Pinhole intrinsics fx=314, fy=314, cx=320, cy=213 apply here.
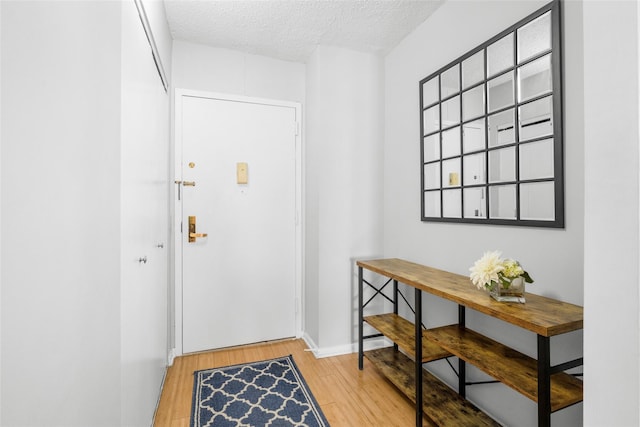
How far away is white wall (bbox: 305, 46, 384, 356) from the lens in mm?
2527

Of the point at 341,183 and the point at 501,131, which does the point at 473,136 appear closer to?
the point at 501,131

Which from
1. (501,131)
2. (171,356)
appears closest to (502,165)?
(501,131)

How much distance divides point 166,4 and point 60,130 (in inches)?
70.7

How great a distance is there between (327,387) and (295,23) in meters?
2.52

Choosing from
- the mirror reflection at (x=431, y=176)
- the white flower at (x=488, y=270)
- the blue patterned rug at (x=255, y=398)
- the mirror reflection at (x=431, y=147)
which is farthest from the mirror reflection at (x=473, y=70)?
the blue patterned rug at (x=255, y=398)

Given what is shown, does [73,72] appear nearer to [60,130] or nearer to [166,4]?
[60,130]

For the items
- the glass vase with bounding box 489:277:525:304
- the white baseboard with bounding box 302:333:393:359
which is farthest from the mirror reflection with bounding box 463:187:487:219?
the white baseboard with bounding box 302:333:393:359

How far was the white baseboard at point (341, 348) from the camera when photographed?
2509 millimetres

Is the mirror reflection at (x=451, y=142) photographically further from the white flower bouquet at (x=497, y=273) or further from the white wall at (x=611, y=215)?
the white wall at (x=611, y=215)

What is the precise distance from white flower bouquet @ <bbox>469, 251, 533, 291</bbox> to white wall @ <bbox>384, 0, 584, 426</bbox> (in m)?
0.20

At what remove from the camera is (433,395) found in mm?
1819

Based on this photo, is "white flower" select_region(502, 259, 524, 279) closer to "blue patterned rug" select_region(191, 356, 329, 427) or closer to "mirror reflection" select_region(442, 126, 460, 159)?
"mirror reflection" select_region(442, 126, 460, 159)

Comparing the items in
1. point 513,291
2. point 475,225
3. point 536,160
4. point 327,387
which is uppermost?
point 536,160

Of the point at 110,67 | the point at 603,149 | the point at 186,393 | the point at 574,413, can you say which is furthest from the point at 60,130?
the point at 574,413
